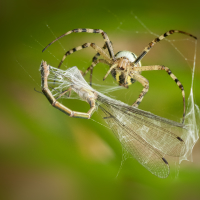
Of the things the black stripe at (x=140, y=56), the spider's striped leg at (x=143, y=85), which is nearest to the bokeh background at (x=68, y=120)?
the spider's striped leg at (x=143, y=85)

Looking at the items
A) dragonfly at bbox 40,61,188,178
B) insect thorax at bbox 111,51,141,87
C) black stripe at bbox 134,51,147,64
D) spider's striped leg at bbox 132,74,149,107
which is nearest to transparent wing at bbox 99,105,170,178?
dragonfly at bbox 40,61,188,178

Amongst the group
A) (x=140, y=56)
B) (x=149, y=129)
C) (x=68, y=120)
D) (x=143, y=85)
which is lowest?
(x=68, y=120)

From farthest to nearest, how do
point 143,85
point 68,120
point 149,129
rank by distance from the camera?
point 143,85
point 68,120
point 149,129

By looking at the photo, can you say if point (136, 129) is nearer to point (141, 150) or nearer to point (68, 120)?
point (141, 150)

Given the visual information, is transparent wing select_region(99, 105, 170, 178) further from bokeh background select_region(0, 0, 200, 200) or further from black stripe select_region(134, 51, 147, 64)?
black stripe select_region(134, 51, 147, 64)

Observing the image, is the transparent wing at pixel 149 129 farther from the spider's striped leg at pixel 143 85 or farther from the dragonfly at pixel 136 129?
the spider's striped leg at pixel 143 85

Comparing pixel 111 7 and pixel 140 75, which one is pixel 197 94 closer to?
pixel 140 75

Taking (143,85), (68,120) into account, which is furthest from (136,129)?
(143,85)

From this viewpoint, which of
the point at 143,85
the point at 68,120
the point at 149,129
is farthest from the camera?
the point at 143,85

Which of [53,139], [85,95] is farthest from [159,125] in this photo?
[53,139]
